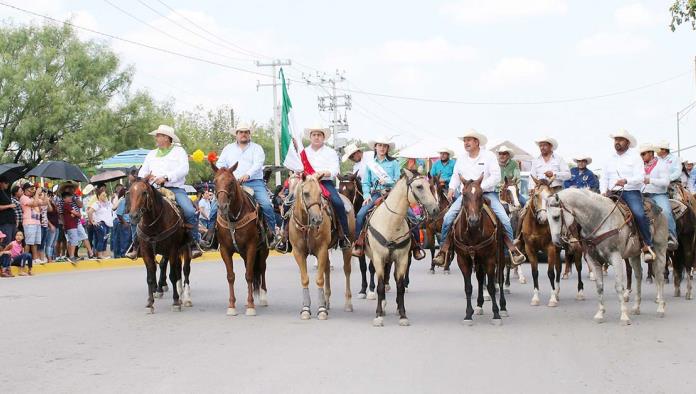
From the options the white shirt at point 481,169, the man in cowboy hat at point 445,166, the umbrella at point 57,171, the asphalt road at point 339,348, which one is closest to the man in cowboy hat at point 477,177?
the white shirt at point 481,169

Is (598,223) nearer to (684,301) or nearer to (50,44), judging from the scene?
(684,301)

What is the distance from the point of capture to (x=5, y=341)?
10992 mm

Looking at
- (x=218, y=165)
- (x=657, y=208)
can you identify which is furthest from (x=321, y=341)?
Result: (x=657, y=208)

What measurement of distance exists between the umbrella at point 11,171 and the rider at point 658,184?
47.4 ft

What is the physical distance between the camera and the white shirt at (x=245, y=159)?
1434 centimetres

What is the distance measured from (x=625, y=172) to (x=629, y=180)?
210 mm

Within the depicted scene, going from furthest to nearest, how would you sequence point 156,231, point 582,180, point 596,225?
point 582,180 → point 156,231 → point 596,225

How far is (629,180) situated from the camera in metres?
13.2

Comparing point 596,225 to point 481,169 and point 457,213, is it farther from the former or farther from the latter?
point 457,213

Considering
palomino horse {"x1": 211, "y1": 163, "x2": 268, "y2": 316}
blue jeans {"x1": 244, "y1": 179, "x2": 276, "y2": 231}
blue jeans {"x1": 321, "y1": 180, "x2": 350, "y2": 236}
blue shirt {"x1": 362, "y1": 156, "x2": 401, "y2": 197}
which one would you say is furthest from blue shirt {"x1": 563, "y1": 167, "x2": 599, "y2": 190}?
palomino horse {"x1": 211, "y1": 163, "x2": 268, "y2": 316}

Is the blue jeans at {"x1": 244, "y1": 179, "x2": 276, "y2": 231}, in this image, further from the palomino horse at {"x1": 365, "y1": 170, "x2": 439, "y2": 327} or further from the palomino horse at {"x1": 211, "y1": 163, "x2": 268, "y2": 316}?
the palomino horse at {"x1": 365, "y1": 170, "x2": 439, "y2": 327}

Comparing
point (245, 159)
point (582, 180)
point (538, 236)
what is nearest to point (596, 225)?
point (538, 236)

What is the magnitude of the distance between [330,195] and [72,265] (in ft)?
39.1

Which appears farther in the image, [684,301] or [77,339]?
[684,301]
